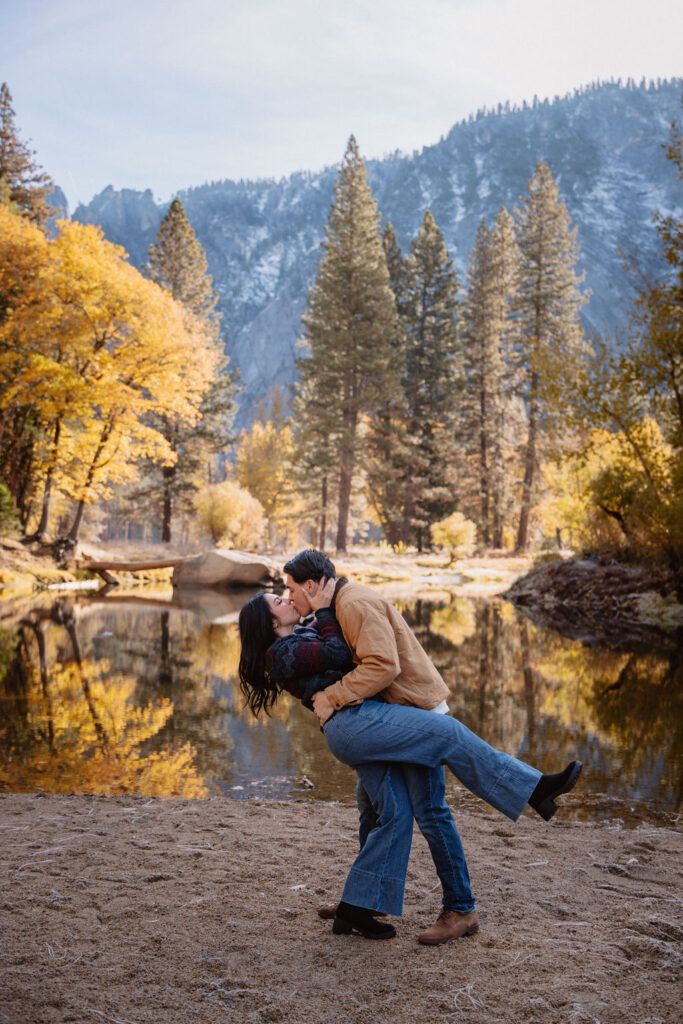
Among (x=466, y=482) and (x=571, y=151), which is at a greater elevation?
(x=571, y=151)

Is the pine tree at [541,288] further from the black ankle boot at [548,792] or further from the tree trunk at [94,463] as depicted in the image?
the black ankle boot at [548,792]

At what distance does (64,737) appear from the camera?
5875mm

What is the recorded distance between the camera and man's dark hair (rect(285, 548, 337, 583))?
9.00 ft

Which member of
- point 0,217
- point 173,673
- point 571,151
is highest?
point 571,151

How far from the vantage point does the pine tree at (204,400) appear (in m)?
33.0

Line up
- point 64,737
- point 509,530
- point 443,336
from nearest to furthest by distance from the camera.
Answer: point 64,737
point 443,336
point 509,530

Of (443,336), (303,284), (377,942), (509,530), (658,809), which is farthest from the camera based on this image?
(303,284)

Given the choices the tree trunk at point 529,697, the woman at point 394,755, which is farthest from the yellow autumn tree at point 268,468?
the woman at point 394,755

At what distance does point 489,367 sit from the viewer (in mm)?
38500

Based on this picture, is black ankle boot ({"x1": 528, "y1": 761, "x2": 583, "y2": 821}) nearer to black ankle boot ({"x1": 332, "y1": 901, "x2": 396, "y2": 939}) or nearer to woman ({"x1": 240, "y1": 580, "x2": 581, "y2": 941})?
woman ({"x1": 240, "y1": 580, "x2": 581, "y2": 941})

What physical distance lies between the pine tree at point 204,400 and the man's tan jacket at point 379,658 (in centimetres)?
3057

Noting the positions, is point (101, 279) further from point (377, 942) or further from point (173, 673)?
point (377, 942)

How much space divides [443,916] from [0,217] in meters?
22.9

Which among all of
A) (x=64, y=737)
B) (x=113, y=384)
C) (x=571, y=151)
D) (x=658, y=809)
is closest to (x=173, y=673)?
(x=64, y=737)
